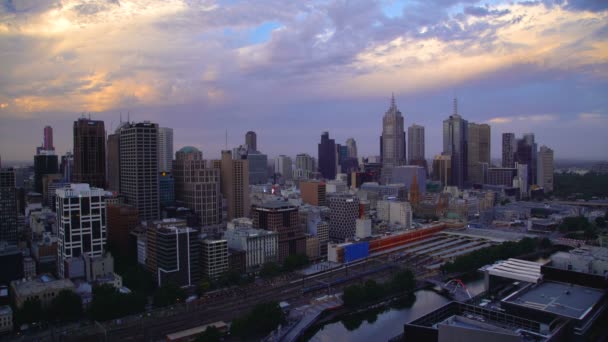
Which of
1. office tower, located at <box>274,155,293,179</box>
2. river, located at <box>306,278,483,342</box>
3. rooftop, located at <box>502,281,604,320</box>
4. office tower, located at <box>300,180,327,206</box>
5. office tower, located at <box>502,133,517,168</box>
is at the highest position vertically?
office tower, located at <box>502,133,517,168</box>

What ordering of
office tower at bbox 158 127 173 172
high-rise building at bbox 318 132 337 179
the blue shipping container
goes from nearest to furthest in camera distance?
the blue shipping container
office tower at bbox 158 127 173 172
high-rise building at bbox 318 132 337 179

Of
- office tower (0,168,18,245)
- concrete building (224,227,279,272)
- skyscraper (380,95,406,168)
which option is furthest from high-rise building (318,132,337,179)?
office tower (0,168,18,245)

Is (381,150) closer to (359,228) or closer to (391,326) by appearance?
(359,228)

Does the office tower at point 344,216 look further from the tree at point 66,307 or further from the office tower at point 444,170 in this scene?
the office tower at point 444,170

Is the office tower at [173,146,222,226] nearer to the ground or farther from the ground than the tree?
farther from the ground

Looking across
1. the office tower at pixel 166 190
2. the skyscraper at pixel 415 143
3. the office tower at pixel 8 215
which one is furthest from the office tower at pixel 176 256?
the skyscraper at pixel 415 143

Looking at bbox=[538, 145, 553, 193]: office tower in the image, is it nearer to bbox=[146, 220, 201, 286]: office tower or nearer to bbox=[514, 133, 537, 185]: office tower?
bbox=[514, 133, 537, 185]: office tower
